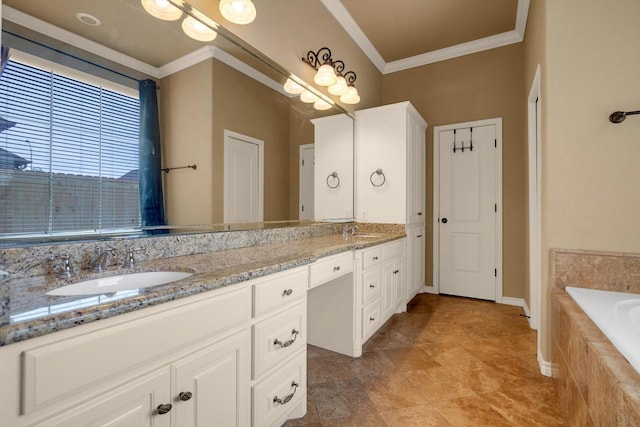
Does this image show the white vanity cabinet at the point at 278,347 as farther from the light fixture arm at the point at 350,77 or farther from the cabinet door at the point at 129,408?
the light fixture arm at the point at 350,77

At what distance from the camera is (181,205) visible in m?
1.50

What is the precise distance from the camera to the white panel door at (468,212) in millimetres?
3443

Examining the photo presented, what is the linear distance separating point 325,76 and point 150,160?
1.67 meters

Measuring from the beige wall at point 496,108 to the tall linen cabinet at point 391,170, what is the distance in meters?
0.55

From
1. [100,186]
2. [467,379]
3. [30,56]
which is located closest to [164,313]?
[100,186]

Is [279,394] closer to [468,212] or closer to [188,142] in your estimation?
[188,142]

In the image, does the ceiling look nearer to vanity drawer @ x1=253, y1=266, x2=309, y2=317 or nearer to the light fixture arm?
the light fixture arm

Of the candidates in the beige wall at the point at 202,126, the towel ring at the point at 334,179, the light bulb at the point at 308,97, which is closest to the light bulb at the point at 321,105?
the light bulb at the point at 308,97

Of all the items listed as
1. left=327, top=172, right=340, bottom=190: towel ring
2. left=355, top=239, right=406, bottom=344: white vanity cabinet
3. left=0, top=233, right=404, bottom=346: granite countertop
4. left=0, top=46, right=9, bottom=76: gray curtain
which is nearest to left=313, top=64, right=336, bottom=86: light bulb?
left=327, top=172, right=340, bottom=190: towel ring

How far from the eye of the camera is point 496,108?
3393mm

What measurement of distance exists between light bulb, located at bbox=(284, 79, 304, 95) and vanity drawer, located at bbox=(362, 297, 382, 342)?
5.67 feet

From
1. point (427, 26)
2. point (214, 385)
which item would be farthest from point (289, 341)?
point (427, 26)

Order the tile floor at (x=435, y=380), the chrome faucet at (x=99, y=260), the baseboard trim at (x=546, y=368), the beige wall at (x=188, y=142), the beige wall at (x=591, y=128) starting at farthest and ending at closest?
1. the baseboard trim at (x=546, y=368)
2. the beige wall at (x=591, y=128)
3. the tile floor at (x=435, y=380)
4. the beige wall at (x=188, y=142)
5. the chrome faucet at (x=99, y=260)

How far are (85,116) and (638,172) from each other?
2726mm
